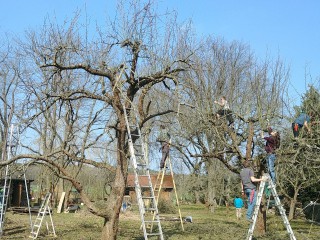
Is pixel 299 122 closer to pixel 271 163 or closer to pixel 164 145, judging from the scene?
pixel 271 163

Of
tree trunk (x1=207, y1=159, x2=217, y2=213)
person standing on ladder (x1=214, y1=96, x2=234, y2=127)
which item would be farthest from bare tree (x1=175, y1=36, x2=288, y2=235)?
tree trunk (x1=207, y1=159, x2=217, y2=213)

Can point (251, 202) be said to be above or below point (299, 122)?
below

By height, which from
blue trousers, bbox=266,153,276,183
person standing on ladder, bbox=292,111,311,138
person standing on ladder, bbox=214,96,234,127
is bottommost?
blue trousers, bbox=266,153,276,183

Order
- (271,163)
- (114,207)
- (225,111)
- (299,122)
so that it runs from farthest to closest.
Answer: (225,111) < (271,163) < (114,207) < (299,122)

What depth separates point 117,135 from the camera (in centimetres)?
1035

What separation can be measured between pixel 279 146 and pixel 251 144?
9.32ft

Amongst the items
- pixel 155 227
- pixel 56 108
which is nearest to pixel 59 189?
pixel 56 108

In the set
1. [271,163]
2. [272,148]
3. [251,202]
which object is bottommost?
[251,202]

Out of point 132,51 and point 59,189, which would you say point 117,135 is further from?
point 59,189

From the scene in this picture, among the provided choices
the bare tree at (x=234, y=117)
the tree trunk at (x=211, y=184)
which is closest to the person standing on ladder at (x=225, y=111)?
the bare tree at (x=234, y=117)

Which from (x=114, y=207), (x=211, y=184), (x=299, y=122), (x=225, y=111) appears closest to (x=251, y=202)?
(x=299, y=122)

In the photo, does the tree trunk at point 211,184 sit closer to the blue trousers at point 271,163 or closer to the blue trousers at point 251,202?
the blue trousers at point 271,163

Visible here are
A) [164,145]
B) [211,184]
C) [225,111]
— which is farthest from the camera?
[211,184]

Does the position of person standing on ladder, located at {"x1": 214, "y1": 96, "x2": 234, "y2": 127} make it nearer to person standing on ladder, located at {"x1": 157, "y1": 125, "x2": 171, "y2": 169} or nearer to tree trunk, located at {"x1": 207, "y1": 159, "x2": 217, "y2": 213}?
person standing on ladder, located at {"x1": 157, "y1": 125, "x2": 171, "y2": 169}
